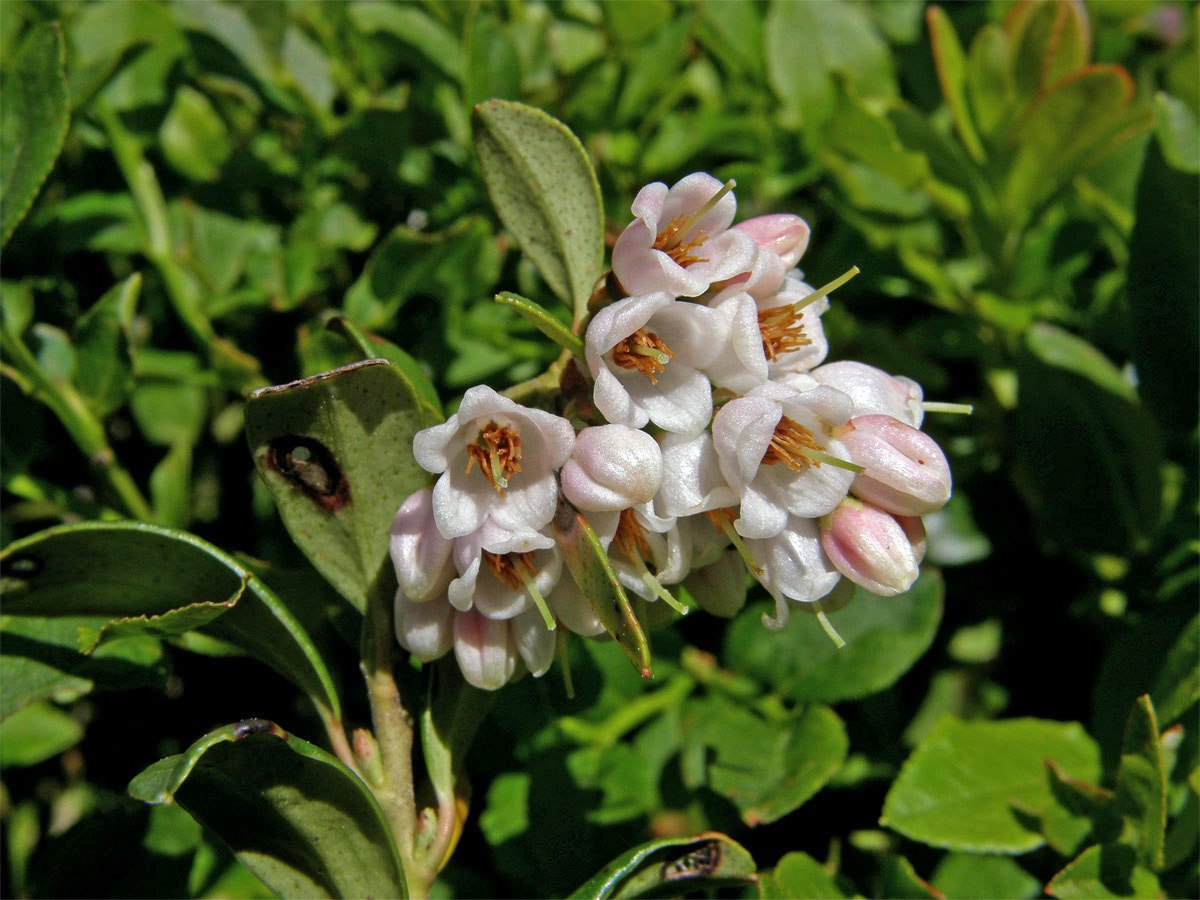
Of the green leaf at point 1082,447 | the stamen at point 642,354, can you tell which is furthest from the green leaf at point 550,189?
the green leaf at point 1082,447

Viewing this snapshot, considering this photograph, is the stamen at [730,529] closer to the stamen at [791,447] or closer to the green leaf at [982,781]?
the stamen at [791,447]

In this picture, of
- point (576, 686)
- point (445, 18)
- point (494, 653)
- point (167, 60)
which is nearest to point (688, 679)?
point (576, 686)

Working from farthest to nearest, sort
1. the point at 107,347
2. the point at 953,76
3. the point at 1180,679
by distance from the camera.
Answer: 1. the point at 953,76
2. the point at 107,347
3. the point at 1180,679

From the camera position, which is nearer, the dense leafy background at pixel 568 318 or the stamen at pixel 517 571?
the stamen at pixel 517 571

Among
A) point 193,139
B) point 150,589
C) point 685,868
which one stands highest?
point 193,139

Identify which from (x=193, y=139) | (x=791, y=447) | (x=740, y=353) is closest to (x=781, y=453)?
(x=791, y=447)

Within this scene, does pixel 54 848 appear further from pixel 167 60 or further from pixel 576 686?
pixel 167 60

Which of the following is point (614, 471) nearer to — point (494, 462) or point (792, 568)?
point (494, 462)
